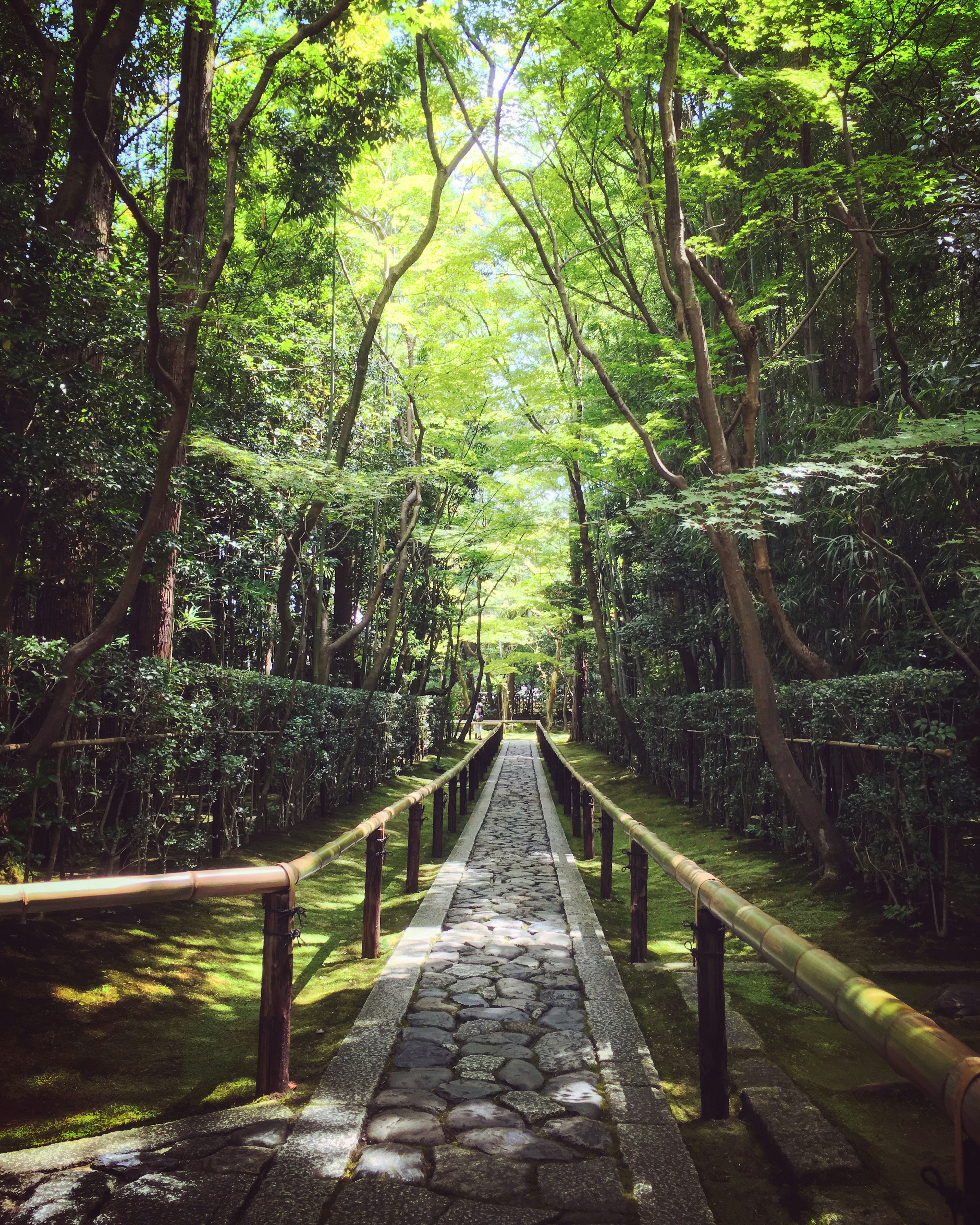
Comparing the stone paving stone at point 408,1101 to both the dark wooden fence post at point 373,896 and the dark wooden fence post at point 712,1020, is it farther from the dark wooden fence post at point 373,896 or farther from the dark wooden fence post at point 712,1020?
the dark wooden fence post at point 373,896

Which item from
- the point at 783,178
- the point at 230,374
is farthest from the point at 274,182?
the point at 783,178

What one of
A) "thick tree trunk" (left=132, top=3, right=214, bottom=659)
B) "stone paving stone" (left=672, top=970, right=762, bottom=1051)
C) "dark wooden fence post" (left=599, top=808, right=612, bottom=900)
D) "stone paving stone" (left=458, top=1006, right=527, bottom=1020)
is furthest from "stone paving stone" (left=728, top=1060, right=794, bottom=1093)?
"thick tree trunk" (left=132, top=3, right=214, bottom=659)

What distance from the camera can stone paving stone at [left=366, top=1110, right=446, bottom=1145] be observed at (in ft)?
8.46

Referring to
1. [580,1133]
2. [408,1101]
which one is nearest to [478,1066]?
[408,1101]

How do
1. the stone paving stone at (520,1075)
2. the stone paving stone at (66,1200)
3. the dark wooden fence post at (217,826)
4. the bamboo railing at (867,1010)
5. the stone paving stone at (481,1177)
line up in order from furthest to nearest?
the dark wooden fence post at (217,826) → the stone paving stone at (520,1075) → the stone paving stone at (481,1177) → the stone paving stone at (66,1200) → the bamboo railing at (867,1010)

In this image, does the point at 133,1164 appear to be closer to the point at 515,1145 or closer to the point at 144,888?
the point at 144,888

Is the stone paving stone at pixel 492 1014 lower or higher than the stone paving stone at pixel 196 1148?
lower

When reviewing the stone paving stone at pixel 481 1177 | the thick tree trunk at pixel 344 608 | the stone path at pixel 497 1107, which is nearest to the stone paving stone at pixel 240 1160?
the stone path at pixel 497 1107

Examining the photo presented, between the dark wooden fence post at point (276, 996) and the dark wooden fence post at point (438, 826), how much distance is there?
485 centimetres

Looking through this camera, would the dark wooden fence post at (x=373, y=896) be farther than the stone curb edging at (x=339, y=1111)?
Yes

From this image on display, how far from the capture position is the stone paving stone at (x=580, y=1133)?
2600 millimetres

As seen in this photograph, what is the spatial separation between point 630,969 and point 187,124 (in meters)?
7.52

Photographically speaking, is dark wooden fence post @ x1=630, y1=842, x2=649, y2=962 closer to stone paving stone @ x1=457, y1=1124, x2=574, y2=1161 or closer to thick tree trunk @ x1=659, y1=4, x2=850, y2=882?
stone paving stone @ x1=457, y1=1124, x2=574, y2=1161

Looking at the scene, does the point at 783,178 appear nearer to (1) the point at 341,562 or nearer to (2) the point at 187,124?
(2) the point at 187,124
